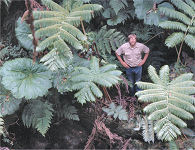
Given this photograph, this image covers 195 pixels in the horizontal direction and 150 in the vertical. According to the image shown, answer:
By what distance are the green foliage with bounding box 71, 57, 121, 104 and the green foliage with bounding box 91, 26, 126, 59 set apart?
0.58 metres

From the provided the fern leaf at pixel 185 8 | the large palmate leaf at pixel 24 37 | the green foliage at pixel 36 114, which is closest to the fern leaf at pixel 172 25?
the fern leaf at pixel 185 8

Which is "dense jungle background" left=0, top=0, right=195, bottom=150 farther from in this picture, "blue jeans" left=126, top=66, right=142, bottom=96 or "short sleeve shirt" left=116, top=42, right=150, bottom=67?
"short sleeve shirt" left=116, top=42, right=150, bottom=67

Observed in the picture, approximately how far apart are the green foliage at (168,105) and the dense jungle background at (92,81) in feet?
0.04

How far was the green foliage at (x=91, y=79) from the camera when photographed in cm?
314

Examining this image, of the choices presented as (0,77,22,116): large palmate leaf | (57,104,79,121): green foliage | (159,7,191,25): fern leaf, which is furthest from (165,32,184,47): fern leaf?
(0,77,22,116): large palmate leaf

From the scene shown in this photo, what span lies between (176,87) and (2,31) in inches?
129

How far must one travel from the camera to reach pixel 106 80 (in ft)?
10.6

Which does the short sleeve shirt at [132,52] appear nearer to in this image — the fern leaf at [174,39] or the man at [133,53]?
the man at [133,53]

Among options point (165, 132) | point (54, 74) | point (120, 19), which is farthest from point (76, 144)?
point (120, 19)

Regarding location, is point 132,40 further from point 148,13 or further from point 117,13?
point 117,13

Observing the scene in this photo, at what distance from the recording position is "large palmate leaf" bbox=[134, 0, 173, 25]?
389 cm

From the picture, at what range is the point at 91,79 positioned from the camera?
3.28m

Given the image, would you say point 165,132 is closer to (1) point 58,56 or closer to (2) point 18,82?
(1) point 58,56

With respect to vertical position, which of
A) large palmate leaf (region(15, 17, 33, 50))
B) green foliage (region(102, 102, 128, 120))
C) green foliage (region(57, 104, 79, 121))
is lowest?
green foliage (region(57, 104, 79, 121))
